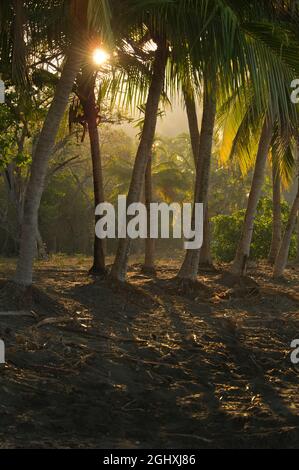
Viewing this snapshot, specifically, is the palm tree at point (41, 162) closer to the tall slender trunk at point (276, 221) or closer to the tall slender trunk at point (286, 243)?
the tall slender trunk at point (286, 243)

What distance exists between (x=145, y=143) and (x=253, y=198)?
3.46m

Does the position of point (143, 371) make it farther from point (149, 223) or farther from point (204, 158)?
point (149, 223)

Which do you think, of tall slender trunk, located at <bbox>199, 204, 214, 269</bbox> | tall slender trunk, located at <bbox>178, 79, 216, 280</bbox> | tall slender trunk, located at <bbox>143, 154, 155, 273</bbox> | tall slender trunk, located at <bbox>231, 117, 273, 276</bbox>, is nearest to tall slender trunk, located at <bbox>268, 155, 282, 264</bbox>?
tall slender trunk, located at <bbox>199, 204, 214, 269</bbox>

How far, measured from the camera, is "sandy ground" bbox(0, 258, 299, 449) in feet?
20.6

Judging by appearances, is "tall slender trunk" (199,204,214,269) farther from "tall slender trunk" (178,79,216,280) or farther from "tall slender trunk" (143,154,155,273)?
"tall slender trunk" (178,79,216,280)

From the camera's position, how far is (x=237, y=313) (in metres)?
12.7

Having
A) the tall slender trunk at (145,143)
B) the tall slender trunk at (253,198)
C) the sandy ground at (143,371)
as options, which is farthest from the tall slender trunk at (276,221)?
the tall slender trunk at (145,143)

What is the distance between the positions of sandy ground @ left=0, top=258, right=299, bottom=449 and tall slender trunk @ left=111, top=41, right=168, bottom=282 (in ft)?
1.64

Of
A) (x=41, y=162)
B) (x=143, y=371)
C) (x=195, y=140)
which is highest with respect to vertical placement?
(x=195, y=140)

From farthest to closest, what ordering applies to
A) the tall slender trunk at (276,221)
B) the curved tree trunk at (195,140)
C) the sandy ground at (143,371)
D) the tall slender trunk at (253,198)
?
the tall slender trunk at (276,221) → the curved tree trunk at (195,140) → the tall slender trunk at (253,198) → the sandy ground at (143,371)

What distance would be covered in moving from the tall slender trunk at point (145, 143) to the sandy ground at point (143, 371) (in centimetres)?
50

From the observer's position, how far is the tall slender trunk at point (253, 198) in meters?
15.3

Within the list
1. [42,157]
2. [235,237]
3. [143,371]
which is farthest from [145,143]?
[235,237]

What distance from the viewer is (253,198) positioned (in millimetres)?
15336
